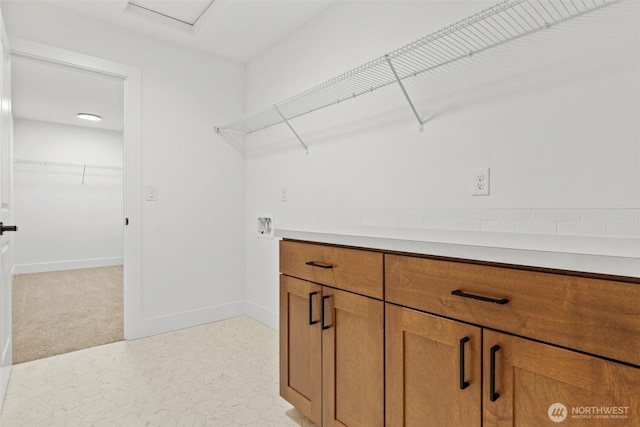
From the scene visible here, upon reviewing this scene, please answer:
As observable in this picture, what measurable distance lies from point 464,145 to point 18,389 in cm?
247

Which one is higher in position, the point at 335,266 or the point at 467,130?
the point at 467,130

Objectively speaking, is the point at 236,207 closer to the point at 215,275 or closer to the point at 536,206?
the point at 215,275

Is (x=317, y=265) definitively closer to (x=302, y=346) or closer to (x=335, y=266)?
(x=335, y=266)

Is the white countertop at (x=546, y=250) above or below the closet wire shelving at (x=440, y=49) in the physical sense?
below

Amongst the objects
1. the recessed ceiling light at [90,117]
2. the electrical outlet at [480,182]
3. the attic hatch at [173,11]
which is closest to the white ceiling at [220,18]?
the attic hatch at [173,11]

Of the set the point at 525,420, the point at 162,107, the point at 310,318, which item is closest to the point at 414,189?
the point at 310,318

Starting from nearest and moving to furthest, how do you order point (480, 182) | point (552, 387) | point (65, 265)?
point (552, 387)
point (480, 182)
point (65, 265)

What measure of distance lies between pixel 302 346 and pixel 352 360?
0.91ft

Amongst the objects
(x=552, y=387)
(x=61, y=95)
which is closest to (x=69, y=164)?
(x=61, y=95)

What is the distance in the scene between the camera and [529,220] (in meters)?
1.34

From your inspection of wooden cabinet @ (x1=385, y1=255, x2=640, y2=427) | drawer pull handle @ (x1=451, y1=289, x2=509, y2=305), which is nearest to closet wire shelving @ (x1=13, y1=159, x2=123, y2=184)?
wooden cabinet @ (x1=385, y1=255, x2=640, y2=427)

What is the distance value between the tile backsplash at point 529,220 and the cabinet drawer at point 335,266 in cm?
62

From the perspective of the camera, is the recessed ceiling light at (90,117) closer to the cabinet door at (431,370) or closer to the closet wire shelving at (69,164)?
the closet wire shelving at (69,164)

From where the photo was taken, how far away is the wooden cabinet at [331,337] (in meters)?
1.10
